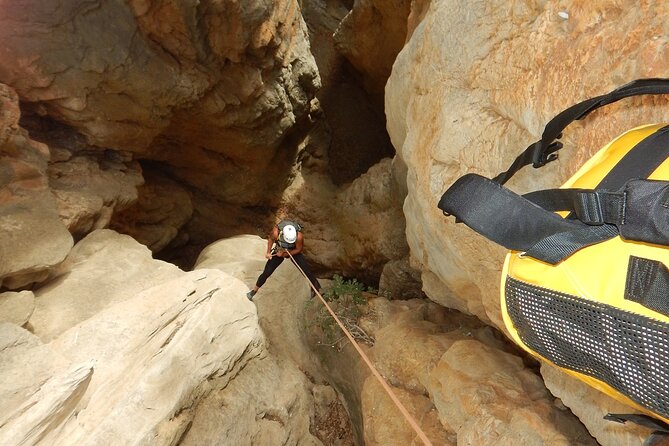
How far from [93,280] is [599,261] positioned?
181 inches

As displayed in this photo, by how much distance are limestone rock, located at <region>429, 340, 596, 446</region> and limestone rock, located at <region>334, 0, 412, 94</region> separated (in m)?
5.98

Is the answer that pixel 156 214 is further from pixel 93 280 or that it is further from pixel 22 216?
pixel 22 216

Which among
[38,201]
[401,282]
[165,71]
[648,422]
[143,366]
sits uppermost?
[165,71]

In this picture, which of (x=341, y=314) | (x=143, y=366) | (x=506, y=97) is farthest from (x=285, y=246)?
(x=506, y=97)

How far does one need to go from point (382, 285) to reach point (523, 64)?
183 inches

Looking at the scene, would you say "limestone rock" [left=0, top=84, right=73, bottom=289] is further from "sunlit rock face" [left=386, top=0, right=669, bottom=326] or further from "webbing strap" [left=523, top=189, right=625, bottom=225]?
"webbing strap" [left=523, top=189, right=625, bottom=225]

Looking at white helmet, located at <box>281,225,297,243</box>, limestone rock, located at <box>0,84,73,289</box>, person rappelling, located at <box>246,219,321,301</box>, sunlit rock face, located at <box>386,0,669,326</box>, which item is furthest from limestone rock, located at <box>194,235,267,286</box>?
sunlit rock face, located at <box>386,0,669,326</box>

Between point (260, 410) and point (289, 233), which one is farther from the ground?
point (289, 233)

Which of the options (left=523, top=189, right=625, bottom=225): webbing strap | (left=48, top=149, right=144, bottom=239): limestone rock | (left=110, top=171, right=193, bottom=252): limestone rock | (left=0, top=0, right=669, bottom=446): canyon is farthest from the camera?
(left=110, top=171, right=193, bottom=252): limestone rock

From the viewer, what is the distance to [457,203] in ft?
5.36

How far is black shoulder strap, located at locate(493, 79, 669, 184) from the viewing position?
1509 millimetres

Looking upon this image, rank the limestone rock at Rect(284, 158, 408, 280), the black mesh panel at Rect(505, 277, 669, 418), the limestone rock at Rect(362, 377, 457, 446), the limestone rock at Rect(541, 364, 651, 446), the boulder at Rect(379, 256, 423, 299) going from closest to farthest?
the black mesh panel at Rect(505, 277, 669, 418)
the limestone rock at Rect(541, 364, 651, 446)
the limestone rock at Rect(362, 377, 457, 446)
the boulder at Rect(379, 256, 423, 299)
the limestone rock at Rect(284, 158, 408, 280)

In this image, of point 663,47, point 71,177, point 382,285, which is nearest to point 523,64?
point 663,47

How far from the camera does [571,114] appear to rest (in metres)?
1.75
